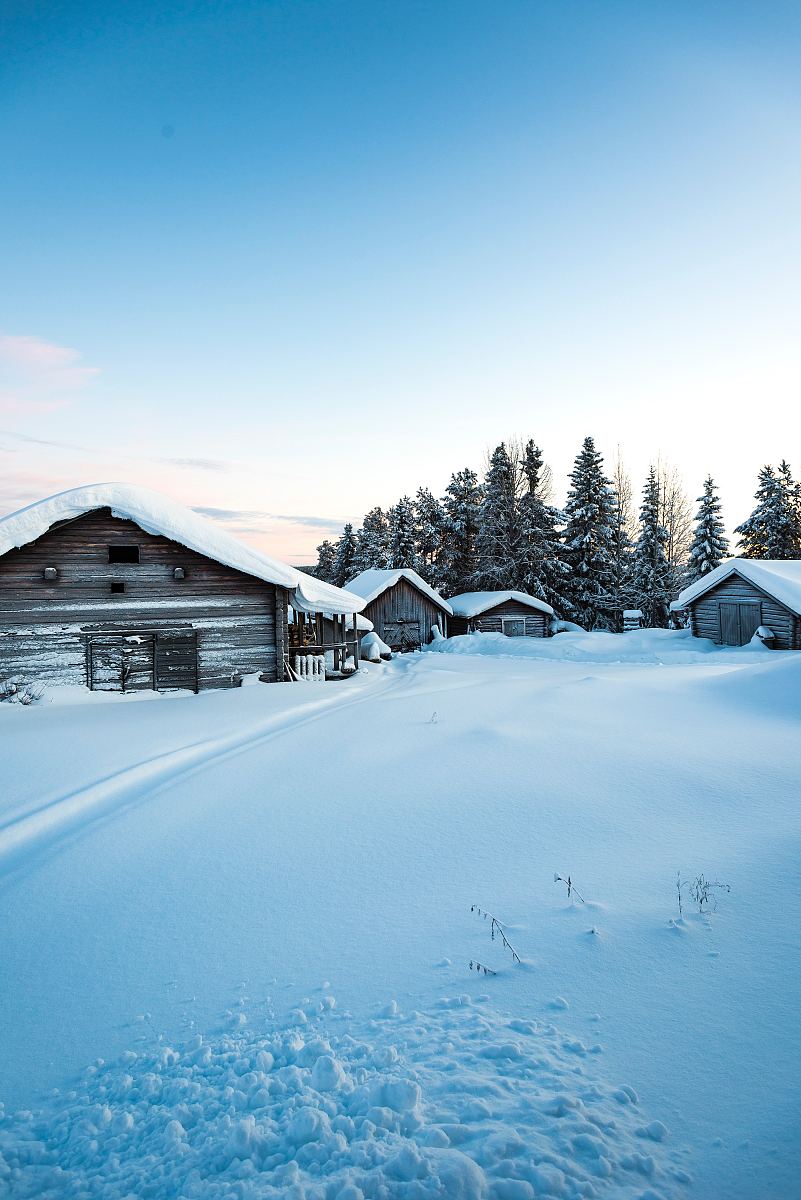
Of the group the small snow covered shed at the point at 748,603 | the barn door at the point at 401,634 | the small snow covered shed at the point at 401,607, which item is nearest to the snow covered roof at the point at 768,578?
the small snow covered shed at the point at 748,603

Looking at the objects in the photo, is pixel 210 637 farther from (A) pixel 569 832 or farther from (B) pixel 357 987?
(B) pixel 357 987

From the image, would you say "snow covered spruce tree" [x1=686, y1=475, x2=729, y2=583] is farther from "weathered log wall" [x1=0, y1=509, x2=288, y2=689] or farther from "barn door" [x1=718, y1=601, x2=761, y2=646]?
"weathered log wall" [x1=0, y1=509, x2=288, y2=689]

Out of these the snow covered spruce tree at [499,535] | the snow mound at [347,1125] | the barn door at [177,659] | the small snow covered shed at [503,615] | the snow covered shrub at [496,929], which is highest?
the snow covered spruce tree at [499,535]

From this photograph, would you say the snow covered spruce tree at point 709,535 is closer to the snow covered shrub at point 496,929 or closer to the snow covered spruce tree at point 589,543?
the snow covered spruce tree at point 589,543

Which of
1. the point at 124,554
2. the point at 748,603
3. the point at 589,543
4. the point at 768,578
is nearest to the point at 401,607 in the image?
the point at 589,543

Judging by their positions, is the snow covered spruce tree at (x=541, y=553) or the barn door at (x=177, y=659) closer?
the barn door at (x=177, y=659)

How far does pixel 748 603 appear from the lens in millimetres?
29469

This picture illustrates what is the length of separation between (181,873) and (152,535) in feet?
47.0

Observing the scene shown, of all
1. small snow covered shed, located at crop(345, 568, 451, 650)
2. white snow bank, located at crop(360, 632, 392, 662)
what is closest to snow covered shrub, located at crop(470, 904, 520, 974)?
white snow bank, located at crop(360, 632, 392, 662)

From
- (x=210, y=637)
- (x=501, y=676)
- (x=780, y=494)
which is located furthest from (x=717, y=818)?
(x=780, y=494)

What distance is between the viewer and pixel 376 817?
707cm

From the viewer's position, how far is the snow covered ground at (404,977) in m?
2.85

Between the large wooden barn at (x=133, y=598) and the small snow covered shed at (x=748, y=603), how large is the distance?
21743 millimetres

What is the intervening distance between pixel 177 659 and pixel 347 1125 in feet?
55.8
